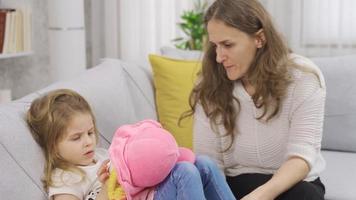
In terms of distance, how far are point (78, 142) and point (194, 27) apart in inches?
65.2

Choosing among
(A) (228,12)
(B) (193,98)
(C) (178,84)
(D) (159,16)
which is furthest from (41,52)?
(A) (228,12)

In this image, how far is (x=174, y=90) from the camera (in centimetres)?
235

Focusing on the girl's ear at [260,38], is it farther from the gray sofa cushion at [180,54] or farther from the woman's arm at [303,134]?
the gray sofa cushion at [180,54]

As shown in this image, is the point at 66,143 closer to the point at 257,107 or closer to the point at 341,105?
the point at 257,107

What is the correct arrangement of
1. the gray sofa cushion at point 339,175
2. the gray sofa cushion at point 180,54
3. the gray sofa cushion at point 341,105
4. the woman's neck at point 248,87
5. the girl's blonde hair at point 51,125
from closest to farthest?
the girl's blonde hair at point 51,125, the woman's neck at point 248,87, the gray sofa cushion at point 339,175, the gray sofa cushion at point 341,105, the gray sofa cushion at point 180,54

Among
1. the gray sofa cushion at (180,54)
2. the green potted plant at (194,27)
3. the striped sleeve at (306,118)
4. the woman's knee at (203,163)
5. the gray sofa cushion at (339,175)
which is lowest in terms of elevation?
the gray sofa cushion at (339,175)

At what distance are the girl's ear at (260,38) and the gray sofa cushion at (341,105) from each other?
83cm

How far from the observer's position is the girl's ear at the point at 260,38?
1.62 meters

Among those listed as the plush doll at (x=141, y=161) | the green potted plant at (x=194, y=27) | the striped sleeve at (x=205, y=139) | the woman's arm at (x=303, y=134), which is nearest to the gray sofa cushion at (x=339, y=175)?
the woman's arm at (x=303, y=134)

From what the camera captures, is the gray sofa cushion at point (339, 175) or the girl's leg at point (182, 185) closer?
the girl's leg at point (182, 185)

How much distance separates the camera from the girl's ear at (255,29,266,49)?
1624 millimetres

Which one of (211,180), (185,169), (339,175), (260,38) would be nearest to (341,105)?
(339,175)

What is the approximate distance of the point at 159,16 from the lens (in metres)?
3.35

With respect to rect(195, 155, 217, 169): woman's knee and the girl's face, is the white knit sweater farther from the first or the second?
the girl's face
